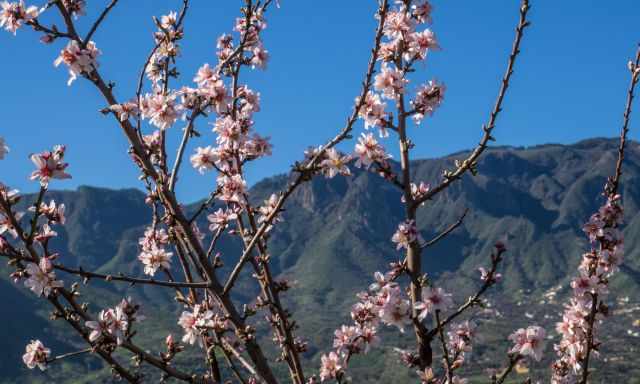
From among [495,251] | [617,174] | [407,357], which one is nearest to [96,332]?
[407,357]

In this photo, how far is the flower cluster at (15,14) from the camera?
24.8ft

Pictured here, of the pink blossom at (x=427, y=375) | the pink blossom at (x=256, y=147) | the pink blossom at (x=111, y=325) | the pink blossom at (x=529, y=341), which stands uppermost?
the pink blossom at (x=256, y=147)

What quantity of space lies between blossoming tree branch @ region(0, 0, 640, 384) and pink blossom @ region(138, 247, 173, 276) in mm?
12

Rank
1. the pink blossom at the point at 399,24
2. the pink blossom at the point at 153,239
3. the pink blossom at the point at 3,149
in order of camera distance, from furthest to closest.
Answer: the pink blossom at the point at 153,239 → the pink blossom at the point at 399,24 → the pink blossom at the point at 3,149

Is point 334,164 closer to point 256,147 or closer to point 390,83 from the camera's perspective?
point 390,83

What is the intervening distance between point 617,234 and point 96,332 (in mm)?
6289

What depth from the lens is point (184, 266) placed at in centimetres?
786

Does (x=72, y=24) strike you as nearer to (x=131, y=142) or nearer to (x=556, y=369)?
(x=131, y=142)

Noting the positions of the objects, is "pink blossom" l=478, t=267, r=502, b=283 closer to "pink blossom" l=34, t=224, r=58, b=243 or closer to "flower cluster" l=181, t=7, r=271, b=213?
"flower cluster" l=181, t=7, r=271, b=213

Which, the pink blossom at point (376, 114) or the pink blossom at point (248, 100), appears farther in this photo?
the pink blossom at point (248, 100)

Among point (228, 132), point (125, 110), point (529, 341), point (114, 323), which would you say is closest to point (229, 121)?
point (228, 132)

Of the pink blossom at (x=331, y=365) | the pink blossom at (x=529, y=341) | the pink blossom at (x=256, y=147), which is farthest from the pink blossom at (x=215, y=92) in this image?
the pink blossom at (x=529, y=341)

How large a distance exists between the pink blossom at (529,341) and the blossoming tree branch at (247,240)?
12mm

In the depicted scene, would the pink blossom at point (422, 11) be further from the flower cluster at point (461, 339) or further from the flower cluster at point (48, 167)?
the flower cluster at point (48, 167)
